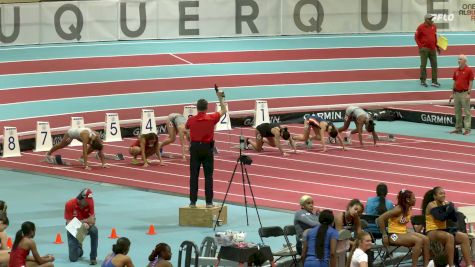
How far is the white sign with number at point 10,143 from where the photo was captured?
2667 centimetres

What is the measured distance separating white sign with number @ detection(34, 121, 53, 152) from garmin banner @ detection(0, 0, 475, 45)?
577 centimetres

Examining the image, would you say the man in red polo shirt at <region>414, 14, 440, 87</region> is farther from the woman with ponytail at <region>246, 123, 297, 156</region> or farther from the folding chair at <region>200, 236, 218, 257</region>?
the folding chair at <region>200, 236, 218, 257</region>

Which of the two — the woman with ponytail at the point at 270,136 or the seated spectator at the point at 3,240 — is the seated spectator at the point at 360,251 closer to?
the seated spectator at the point at 3,240

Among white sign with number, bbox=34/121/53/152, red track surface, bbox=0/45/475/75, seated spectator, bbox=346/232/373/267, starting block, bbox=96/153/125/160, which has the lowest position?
seated spectator, bbox=346/232/373/267

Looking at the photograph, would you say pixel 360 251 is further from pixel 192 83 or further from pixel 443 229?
pixel 192 83

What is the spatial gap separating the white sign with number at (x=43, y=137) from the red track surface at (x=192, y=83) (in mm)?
2329

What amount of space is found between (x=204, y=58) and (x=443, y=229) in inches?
658

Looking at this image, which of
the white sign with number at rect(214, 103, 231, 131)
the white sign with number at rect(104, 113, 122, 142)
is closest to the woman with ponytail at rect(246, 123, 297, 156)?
the white sign with number at rect(214, 103, 231, 131)

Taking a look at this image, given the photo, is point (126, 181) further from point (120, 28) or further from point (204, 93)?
point (120, 28)

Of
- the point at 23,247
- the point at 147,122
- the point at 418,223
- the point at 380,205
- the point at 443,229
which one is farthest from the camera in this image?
the point at 147,122

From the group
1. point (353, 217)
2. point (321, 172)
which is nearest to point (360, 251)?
point (353, 217)

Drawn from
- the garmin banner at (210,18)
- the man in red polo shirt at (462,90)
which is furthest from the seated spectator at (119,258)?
the garmin banner at (210,18)

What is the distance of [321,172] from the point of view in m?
25.1

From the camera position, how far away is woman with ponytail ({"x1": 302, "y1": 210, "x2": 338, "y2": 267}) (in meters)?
16.2
